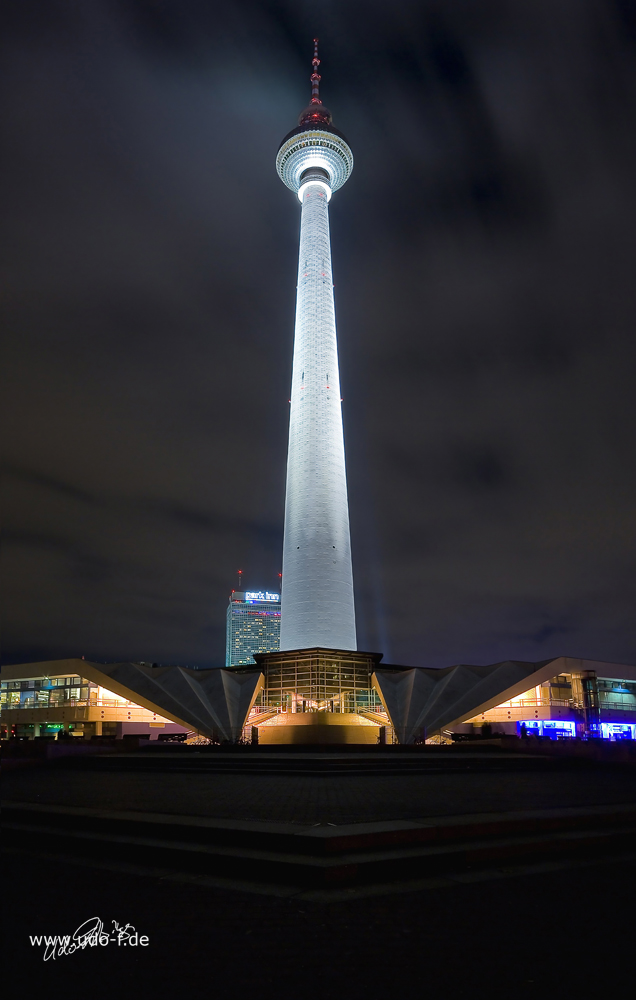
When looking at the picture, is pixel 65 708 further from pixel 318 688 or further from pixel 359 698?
pixel 359 698

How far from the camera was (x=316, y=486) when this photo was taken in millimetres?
52500

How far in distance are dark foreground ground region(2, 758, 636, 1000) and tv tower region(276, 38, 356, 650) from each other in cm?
4329

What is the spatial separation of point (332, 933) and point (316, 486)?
48.1m

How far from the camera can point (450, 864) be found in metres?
6.51

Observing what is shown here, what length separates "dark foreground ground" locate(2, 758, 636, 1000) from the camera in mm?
3855

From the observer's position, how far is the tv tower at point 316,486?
5112 centimetres

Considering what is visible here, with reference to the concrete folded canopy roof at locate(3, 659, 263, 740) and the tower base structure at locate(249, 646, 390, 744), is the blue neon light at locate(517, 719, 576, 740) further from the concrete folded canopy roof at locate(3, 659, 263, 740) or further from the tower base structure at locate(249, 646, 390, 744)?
the concrete folded canopy roof at locate(3, 659, 263, 740)

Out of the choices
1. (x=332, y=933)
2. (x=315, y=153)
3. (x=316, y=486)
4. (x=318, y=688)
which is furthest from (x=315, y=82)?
(x=332, y=933)

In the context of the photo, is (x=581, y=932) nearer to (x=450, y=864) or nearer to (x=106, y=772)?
(x=450, y=864)

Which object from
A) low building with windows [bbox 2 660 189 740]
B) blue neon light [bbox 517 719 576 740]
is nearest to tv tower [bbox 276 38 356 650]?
blue neon light [bbox 517 719 576 740]

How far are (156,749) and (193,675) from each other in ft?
70.7

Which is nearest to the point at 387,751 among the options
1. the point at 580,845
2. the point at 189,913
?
the point at 580,845

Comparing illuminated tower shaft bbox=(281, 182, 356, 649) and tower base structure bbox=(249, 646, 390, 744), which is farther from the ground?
illuminated tower shaft bbox=(281, 182, 356, 649)

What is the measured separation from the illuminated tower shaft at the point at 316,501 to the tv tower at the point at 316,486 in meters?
0.08
